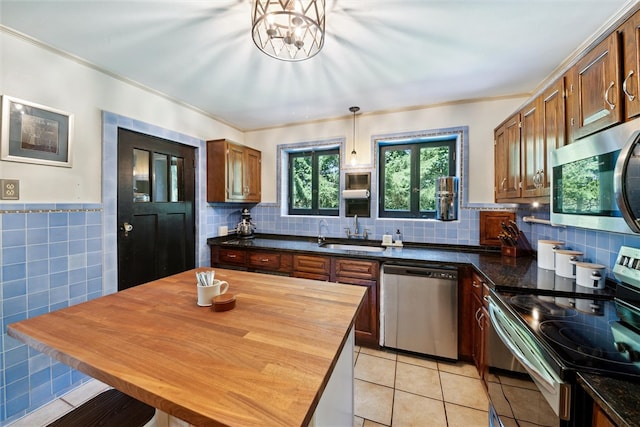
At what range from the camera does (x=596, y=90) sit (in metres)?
1.26

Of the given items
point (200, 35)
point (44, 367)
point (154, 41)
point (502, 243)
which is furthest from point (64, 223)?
point (502, 243)

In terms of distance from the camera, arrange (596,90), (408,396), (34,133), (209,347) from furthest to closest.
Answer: (408,396) → (34,133) → (596,90) → (209,347)

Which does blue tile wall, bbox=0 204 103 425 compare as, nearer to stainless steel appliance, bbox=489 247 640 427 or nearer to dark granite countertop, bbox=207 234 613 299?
dark granite countertop, bbox=207 234 613 299

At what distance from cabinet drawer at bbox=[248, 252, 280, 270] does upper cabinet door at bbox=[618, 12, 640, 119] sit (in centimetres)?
275

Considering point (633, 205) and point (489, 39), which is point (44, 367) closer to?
point (633, 205)

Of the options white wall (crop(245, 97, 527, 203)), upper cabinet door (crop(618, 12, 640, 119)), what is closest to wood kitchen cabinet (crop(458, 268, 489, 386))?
white wall (crop(245, 97, 527, 203))

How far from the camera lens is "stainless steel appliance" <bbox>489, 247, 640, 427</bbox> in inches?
32.4

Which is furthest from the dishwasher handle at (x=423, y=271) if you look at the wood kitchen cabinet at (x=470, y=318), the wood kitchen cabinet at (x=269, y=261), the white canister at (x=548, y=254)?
the wood kitchen cabinet at (x=269, y=261)

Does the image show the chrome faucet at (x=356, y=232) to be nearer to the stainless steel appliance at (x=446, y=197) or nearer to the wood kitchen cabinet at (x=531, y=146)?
the stainless steel appliance at (x=446, y=197)

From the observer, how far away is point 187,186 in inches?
119

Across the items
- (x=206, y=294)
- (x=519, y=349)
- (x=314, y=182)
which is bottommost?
(x=519, y=349)

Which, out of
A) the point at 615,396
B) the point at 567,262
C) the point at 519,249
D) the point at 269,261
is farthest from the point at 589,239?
the point at 269,261

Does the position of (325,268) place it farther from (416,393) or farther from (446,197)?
(446,197)

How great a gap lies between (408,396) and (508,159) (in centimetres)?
219
